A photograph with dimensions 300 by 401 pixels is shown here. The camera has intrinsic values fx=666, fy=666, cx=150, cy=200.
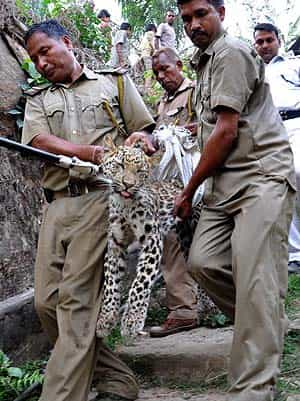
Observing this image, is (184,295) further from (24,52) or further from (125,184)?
(24,52)

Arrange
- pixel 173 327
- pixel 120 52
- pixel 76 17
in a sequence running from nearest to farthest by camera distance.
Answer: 1. pixel 173 327
2. pixel 76 17
3. pixel 120 52

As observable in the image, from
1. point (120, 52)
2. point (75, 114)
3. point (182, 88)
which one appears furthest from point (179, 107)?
point (120, 52)

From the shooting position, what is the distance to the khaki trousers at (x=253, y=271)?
3.29 m

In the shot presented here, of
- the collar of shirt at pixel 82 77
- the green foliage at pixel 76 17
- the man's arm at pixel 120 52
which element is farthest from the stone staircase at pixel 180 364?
the man's arm at pixel 120 52

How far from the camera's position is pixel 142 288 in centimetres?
402

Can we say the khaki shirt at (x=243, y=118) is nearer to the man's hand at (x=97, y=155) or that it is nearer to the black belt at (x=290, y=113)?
the man's hand at (x=97, y=155)

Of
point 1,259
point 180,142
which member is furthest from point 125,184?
point 1,259

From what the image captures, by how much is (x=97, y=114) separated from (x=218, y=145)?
105 centimetres

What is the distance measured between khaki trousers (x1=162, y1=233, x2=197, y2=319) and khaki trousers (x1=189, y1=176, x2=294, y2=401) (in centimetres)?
157

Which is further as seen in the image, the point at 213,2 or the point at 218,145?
the point at 213,2

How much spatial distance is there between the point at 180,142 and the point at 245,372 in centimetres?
175

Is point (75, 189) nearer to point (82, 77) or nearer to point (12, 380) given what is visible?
point (82, 77)

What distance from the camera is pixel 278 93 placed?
6.43 m

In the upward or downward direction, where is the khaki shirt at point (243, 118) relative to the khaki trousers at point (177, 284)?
Answer: upward
